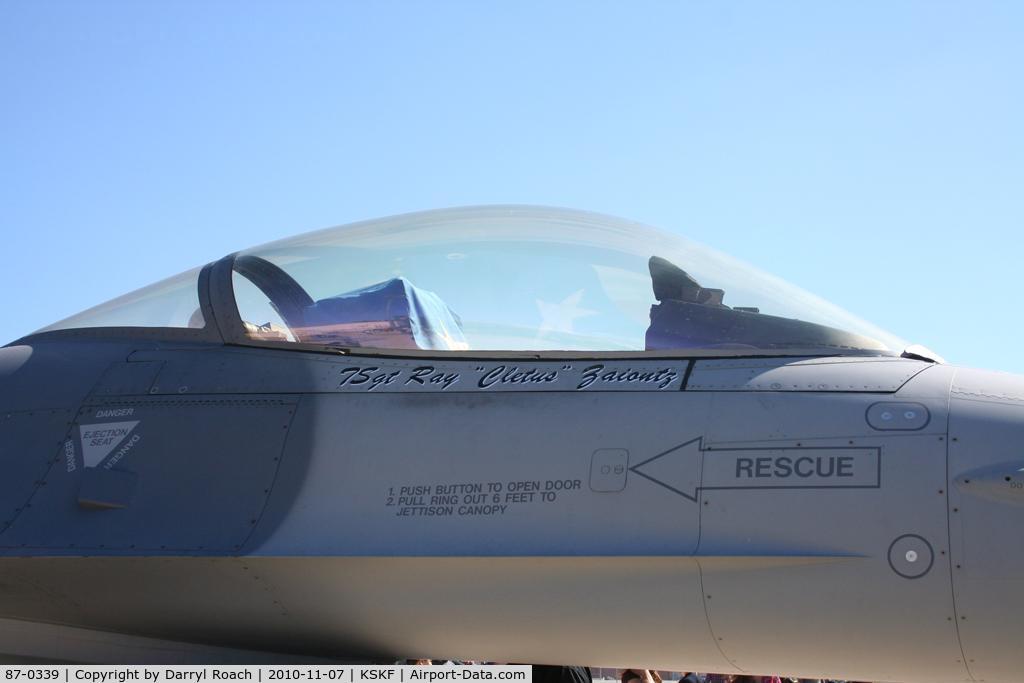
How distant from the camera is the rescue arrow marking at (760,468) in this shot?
14.0 ft

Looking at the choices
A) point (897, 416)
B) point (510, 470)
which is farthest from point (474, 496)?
point (897, 416)

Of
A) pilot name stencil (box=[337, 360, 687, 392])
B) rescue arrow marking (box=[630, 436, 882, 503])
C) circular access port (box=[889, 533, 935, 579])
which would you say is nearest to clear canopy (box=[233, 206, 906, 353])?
pilot name stencil (box=[337, 360, 687, 392])

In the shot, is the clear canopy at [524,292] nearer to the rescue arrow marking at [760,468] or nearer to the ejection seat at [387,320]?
the ejection seat at [387,320]

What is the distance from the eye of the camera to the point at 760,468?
437 cm

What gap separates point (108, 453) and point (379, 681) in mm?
1816

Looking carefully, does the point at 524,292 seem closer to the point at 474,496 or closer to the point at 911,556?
the point at 474,496

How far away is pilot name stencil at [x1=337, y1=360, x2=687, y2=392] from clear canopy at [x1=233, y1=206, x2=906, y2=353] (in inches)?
5.2

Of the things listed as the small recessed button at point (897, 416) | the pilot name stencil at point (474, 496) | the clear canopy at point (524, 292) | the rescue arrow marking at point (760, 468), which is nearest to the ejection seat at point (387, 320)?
the clear canopy at point (524, 292)

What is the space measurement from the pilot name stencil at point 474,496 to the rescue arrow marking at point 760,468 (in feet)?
1.20

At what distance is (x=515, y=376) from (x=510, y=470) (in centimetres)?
52

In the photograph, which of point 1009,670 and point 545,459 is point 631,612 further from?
point 1009,670

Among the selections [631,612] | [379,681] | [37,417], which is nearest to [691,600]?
[631,612]

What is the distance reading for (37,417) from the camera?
564 cm

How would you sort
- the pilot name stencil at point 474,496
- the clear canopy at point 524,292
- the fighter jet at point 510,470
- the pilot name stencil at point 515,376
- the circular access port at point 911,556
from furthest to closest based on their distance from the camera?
the clear canopy at point 524,292, the pilot name stencil at point 515,376, the pilot name stencil at point 474,496, the fighter jet at point 510,470, the circular access port at point 911,556
